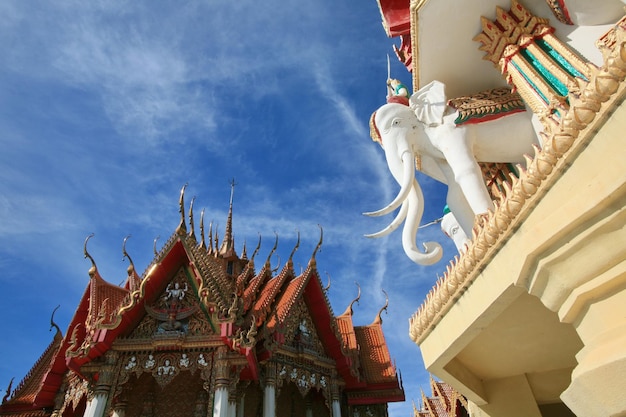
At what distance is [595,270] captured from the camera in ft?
7.04

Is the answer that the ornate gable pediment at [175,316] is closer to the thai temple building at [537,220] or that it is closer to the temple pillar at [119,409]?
the temple pillar at [119,409]

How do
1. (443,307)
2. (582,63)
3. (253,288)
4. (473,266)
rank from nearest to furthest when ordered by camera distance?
(473,266)
(443,307)
(582,63)
(253,288)

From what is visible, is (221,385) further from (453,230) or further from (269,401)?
(453,230)

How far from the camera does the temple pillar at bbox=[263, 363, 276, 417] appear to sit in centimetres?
800

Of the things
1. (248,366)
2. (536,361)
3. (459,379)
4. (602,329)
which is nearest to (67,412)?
(248,366)

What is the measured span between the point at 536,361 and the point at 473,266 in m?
1.69

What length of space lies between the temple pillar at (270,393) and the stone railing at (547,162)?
19.6 ft

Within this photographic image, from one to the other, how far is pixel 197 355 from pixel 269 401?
5.99 feet

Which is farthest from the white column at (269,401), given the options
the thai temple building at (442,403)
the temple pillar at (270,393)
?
the thai temple building at (442,403)

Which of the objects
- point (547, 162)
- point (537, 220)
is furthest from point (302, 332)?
point (547, 162)

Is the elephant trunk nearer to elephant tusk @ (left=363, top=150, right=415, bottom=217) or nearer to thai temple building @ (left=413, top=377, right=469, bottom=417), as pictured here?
elephant tusk @ (left=363, top=150, right=415, bottom=217)

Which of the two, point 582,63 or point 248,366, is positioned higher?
point 582,63

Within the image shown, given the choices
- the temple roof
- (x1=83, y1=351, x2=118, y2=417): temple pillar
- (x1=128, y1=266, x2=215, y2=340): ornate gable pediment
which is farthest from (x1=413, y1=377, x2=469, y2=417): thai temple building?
the temple roof

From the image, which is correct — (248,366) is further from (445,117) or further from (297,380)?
(445,117)
